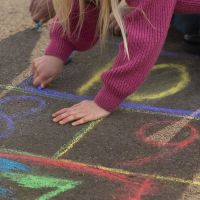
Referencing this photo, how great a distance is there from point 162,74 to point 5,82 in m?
0.68

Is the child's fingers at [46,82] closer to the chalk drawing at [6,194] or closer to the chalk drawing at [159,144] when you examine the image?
the chalk drawing at [159,144]

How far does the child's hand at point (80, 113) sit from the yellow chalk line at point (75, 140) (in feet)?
0.08

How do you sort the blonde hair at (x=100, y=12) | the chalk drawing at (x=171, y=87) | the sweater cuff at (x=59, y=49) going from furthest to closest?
1. the sweater cuff at (x=59, y=49)
2. the chalk drawing at (x=171, y=87)
3. the blonde hair at (x=100, y=12)

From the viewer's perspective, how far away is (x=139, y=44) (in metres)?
1.70

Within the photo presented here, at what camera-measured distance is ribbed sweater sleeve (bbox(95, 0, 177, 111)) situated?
5.54 ft

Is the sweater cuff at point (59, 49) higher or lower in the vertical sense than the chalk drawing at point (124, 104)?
higher

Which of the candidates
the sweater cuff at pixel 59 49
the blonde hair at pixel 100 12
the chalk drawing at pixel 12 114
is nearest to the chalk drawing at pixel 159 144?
the blonde hair at pixel 100 12

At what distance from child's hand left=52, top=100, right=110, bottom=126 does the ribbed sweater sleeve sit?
62 mm

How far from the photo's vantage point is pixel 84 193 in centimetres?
142

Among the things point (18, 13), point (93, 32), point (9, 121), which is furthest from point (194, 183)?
point (18, 13)

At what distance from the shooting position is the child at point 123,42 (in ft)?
5.56

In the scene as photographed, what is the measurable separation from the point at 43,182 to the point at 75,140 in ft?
0.83

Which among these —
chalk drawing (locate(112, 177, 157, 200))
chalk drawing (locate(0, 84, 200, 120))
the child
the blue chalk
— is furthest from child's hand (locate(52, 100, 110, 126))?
the blue chalk

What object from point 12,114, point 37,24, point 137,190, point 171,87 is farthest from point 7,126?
point 37,24
